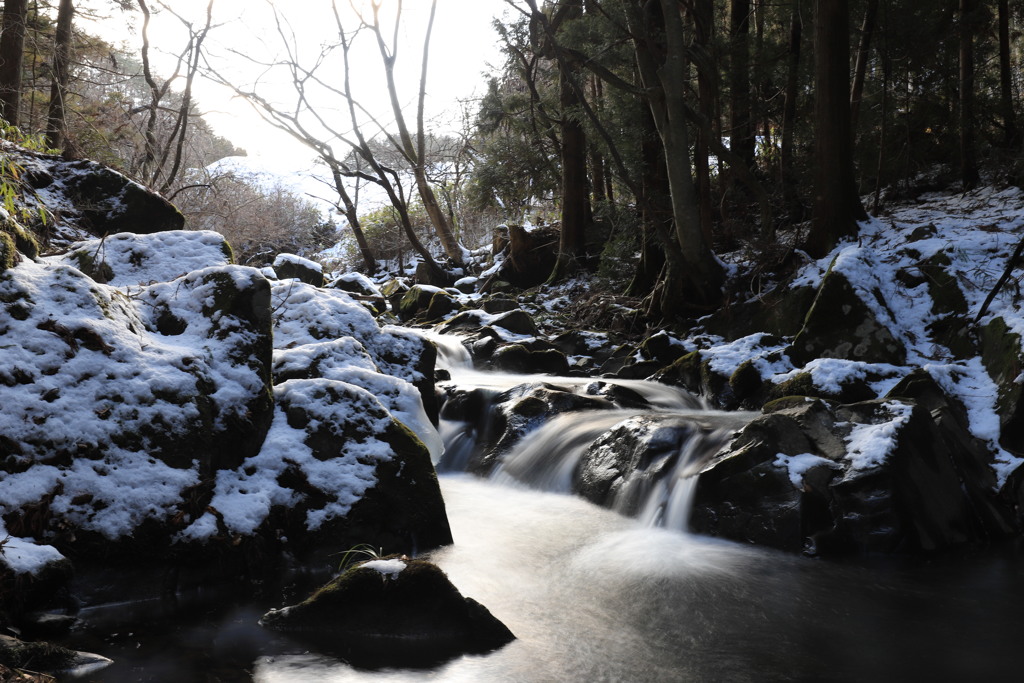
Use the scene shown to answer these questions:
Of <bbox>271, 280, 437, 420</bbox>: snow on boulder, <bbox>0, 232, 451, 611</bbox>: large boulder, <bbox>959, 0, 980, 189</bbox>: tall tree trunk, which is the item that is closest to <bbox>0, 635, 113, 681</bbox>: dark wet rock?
<bbox>0, 232, 451, 611</bbox>: large boulder

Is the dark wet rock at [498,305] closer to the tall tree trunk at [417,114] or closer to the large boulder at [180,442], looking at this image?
the tall tree trunk at [417,114]

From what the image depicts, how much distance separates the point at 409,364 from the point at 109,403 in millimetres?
3893

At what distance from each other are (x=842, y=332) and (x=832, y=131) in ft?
11.2

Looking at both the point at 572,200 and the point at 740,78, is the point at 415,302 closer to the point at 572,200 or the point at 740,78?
the point at 572,200

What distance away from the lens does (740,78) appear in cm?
1255

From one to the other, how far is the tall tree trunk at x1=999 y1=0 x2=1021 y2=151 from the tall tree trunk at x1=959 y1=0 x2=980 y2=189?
0.37 m

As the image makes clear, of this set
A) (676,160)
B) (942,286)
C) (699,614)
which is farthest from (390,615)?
(676,160)

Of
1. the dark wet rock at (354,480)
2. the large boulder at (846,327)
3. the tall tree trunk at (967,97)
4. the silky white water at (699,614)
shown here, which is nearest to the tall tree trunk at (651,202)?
the large boulder at (846,327)

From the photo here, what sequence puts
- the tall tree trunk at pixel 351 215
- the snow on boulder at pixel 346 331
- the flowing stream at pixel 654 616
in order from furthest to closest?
the tall tree trunk at pixel 351 215
the snow on boulder at pixel 346 331
the flowing stream at pixel 654 616

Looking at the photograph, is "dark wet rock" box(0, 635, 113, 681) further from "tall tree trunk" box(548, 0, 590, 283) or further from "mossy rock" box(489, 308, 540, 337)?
"tall tree trunk" box(548, 0, 590, 283)

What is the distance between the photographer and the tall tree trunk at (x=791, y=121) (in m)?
12.3

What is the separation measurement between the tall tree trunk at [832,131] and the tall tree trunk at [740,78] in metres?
1.69

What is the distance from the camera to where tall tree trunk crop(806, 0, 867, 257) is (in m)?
10.1

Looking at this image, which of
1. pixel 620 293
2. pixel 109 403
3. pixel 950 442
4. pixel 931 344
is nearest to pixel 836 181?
pixel 931 344
